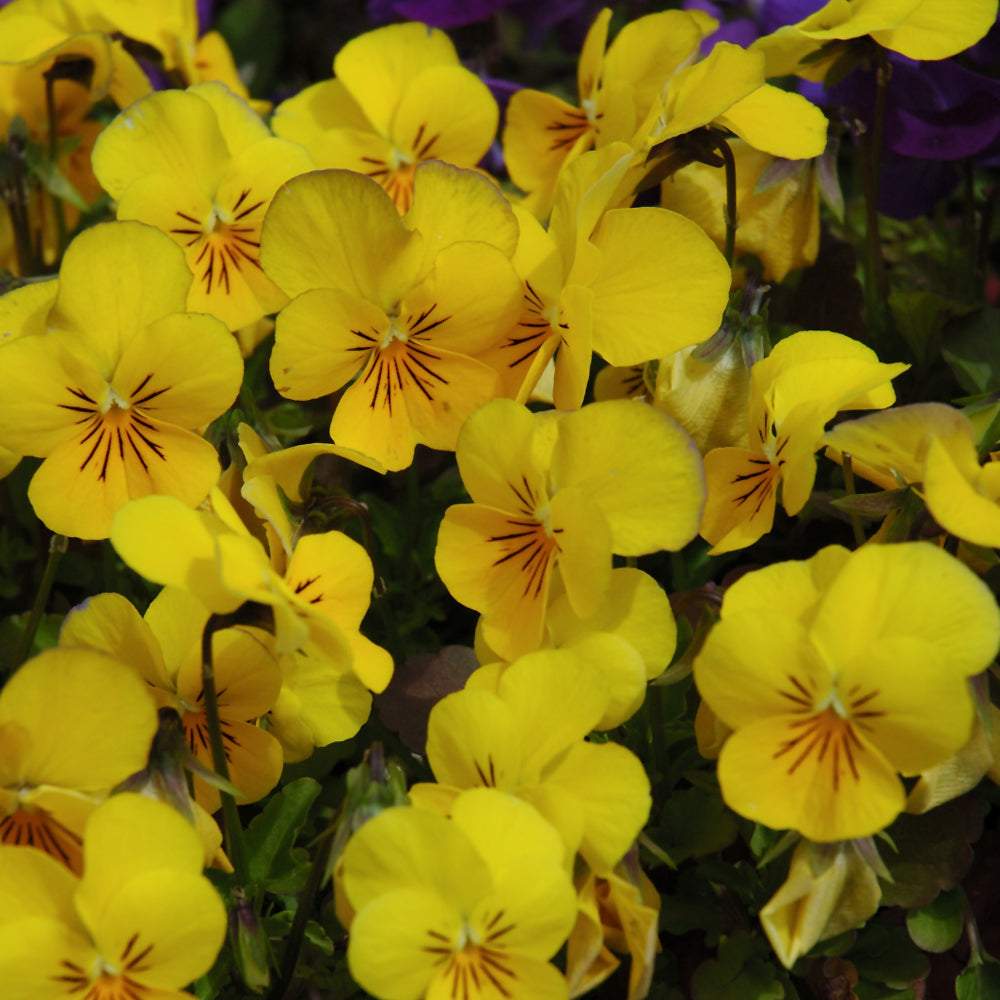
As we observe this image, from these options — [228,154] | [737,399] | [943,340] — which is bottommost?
[943,340]

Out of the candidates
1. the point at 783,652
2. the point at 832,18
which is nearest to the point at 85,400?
the point at 783,652

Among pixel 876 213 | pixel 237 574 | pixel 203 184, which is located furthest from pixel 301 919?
pixel 876 213

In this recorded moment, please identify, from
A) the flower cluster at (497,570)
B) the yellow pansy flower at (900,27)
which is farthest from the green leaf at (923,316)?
the yellow pansy flower at (900,27)

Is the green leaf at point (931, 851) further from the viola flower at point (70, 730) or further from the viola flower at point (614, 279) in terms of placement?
the viola flower at point (70, 730)

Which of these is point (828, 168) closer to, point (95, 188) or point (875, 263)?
point (875, 263)

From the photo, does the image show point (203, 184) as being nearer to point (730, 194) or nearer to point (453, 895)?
point (730, 194)
